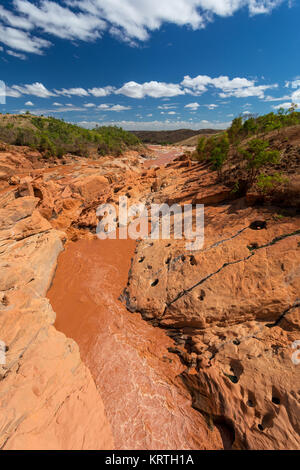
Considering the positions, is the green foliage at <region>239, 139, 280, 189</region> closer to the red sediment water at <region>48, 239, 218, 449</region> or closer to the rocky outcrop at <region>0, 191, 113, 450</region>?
the red sediment water at <region>48, 239, 218, 449</region>

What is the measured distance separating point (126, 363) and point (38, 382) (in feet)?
6.40

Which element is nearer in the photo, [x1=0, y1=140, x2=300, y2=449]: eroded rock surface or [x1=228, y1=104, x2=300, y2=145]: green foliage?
[x1=0, y1=140, x2=300, y2=449]: eroded rock surface

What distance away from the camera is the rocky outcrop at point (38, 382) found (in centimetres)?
310

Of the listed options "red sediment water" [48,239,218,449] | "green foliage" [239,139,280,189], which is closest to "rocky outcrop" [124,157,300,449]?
"red sediment water" [48,239,218,449]

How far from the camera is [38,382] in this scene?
372cm

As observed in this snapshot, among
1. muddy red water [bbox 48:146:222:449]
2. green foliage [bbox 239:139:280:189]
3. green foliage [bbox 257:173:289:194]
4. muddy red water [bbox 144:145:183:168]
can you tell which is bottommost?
muddy red water [bbox 48:146:222:449]

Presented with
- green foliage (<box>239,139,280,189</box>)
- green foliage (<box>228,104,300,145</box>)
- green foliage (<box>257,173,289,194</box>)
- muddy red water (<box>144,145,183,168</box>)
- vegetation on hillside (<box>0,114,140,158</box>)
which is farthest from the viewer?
muddy red water (<box>144,145,183,168</box>)

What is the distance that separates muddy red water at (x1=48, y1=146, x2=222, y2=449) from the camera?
11.8 ft

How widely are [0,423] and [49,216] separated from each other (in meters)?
9.24

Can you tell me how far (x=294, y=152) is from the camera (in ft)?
27.1

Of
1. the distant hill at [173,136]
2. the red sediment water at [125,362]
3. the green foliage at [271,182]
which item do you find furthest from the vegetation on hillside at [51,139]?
the distant hill at [173,136]

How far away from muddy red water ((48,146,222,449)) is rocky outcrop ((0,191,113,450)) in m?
0.40
